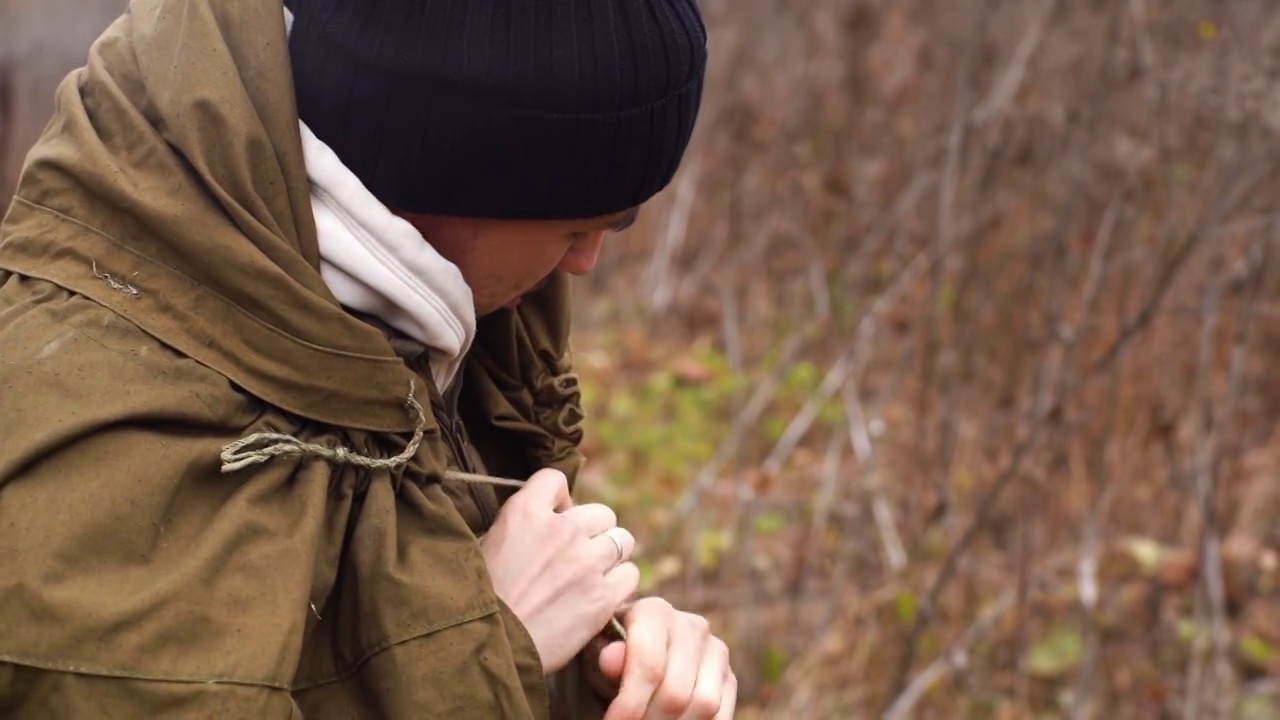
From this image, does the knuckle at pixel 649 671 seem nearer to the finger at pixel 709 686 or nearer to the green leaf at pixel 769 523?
the finger at pixel 709 686

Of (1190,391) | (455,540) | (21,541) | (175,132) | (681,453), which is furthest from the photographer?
(681,453)

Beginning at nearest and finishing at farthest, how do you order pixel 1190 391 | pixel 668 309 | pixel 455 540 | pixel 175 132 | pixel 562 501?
pixel 175 132 < pixel 455 540 < pixel 562 501 < pixel 1190 391 < pixel 668 309

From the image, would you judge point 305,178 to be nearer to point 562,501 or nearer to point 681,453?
point 562,501

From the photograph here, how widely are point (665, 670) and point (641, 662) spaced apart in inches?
1.3

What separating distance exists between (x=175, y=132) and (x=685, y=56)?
525 millimetres

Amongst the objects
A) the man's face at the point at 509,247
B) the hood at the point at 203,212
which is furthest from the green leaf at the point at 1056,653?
the hood at the point at 203,212

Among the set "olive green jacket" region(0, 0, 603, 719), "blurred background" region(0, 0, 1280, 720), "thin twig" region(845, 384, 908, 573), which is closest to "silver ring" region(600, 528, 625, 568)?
"olive green jacket" region(0, 0, 603, 719)

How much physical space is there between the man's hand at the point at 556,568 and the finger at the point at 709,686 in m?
0.13

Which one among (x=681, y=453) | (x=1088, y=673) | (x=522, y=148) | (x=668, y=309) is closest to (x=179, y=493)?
(x=522, y=148)

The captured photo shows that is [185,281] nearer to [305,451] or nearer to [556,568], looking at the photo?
[305,451]

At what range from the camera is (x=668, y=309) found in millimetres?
7156

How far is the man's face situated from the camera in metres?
1.44

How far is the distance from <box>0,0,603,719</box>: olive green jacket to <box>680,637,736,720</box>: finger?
0.23 metres

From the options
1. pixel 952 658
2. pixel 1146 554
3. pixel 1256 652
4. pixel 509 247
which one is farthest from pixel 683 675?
pixel 1256 652
